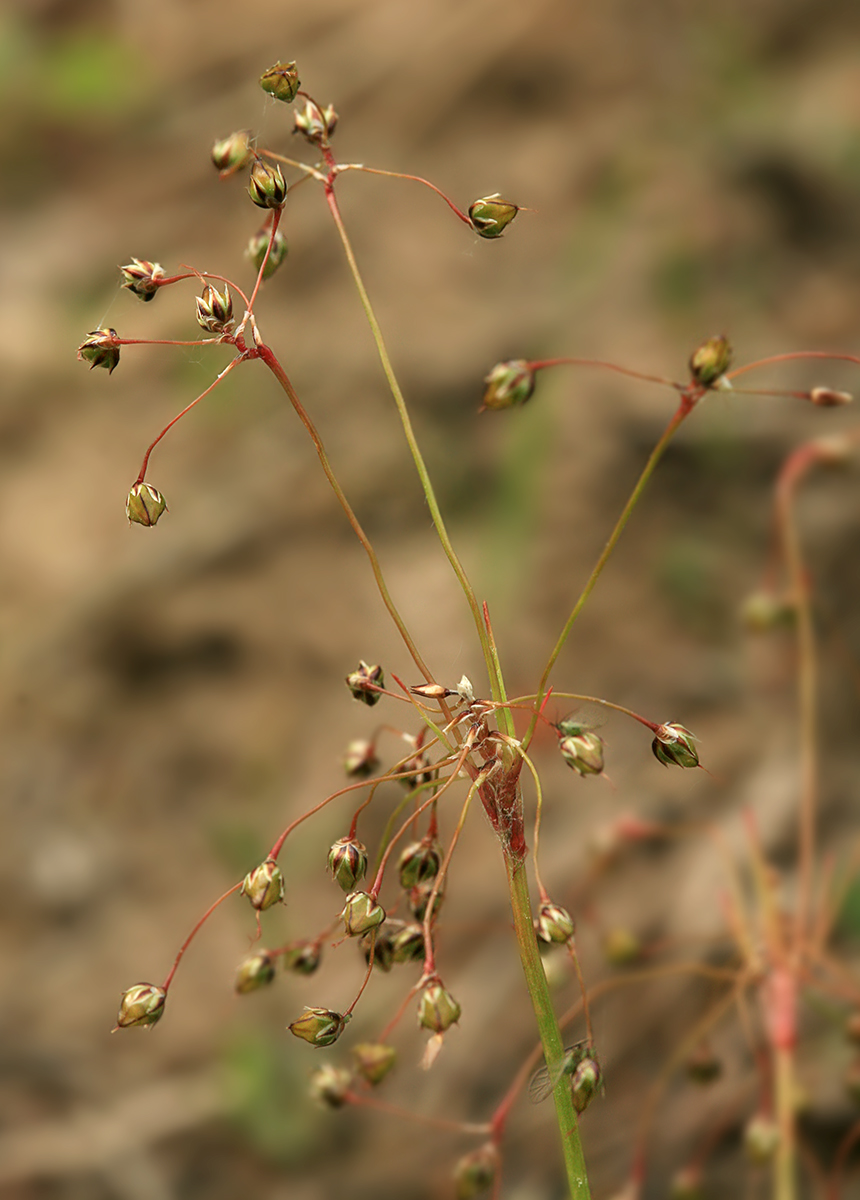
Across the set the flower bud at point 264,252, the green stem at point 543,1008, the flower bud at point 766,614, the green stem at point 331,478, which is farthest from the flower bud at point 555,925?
the flower bud at point 766,614

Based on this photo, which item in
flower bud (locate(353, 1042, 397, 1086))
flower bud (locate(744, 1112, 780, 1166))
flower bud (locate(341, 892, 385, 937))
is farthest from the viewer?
flower bud (locate(744, 1112, 780, 1166))

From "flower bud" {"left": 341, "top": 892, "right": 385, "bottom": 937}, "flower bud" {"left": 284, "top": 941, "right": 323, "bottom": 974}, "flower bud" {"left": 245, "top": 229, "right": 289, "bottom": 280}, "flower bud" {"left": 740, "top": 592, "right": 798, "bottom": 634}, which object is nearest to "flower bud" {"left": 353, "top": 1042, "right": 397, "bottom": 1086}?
"flower bud" {"left": 284, "top": 941, "right": 323, "bottom": 974}

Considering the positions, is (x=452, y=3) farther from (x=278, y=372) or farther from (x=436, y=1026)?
(x=436, y=1026)

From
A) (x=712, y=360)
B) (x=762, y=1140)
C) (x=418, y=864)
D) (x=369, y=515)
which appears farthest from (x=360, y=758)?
(x=369, y=515)

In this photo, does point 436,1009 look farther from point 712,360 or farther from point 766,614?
point 766,614

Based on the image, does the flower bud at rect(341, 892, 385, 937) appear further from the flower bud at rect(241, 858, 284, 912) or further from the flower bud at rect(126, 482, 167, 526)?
the flower bud at rect(126, 482, 167, 526)

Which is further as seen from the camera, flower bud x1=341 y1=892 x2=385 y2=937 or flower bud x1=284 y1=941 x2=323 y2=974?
flower bud x1=284 y1=941 x2=323 y2=974
